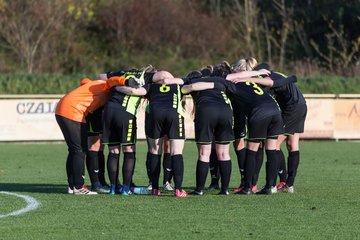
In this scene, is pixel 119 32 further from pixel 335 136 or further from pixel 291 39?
pixel 335 136

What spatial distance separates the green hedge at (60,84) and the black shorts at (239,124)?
18.6 m

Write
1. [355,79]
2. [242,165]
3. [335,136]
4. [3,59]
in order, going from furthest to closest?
[3,59]
[355,79]
[335,136]
[242,165]

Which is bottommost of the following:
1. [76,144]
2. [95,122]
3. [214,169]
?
[214,169]

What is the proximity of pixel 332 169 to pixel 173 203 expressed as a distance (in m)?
6.95

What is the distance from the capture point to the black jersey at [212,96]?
13.7m

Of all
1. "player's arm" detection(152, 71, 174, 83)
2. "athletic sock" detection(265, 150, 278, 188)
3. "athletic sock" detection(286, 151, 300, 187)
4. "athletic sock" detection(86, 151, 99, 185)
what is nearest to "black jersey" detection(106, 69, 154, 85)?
"player's arm" detection(152, 71, 174, 83)

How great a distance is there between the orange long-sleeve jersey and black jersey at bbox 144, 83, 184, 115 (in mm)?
658

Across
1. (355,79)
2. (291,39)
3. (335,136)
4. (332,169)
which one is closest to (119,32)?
(291,39)

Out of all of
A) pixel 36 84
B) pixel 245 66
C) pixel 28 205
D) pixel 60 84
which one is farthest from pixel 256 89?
pixel 36 84

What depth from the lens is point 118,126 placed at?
45.7ft

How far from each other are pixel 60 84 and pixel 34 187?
17.9m

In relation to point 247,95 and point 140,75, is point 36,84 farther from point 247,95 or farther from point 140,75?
point 247,95

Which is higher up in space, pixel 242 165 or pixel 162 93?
pixel 162 93

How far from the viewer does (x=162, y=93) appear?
13859 millimetres
